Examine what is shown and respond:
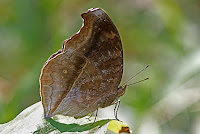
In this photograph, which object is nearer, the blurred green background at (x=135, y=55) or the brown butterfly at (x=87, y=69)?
the brown butterfly at (x=87, y=69)

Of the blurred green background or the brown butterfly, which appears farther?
the blurred green background

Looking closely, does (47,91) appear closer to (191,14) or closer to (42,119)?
(42,119)

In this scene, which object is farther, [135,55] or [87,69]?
[135,55]

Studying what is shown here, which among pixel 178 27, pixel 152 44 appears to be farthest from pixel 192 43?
pixel 152 44

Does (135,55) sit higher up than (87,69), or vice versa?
(135,55)
